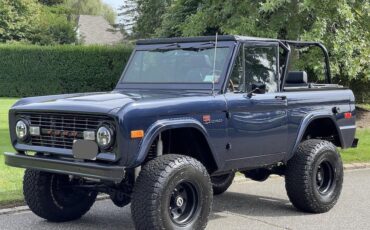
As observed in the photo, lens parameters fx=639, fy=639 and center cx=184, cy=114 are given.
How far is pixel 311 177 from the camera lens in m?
7.25

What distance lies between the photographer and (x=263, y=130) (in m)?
6.76

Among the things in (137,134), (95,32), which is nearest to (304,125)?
(137,134)

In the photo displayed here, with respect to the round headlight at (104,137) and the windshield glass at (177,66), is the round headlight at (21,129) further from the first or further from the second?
the windshield glass at (177,66)

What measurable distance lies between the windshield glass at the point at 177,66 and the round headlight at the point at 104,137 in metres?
1.50

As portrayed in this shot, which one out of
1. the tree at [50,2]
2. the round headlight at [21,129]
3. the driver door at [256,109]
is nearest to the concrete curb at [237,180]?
the round headlight at [21,129]

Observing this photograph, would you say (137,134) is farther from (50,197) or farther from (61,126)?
(50,197)

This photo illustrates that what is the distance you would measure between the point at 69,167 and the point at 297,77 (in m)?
3.37

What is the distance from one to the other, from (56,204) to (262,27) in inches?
309

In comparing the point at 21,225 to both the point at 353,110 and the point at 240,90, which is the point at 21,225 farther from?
the point at 353,110

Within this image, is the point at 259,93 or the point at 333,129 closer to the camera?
the point at 259,93

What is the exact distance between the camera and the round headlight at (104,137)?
18.1ft

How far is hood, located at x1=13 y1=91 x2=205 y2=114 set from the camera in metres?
5.66

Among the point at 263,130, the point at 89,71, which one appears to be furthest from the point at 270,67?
the point at 89,71

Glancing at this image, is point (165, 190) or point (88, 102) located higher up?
point (88, 102)
